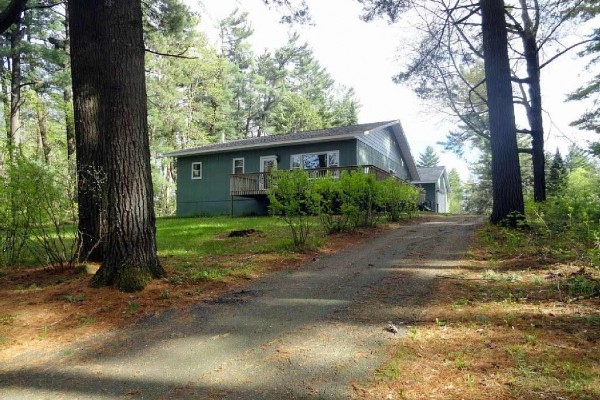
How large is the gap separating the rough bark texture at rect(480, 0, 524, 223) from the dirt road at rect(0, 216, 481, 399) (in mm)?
4940

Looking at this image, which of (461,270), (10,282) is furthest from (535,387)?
(10,282)

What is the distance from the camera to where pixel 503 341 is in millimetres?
2646

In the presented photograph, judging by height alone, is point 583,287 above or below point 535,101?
below

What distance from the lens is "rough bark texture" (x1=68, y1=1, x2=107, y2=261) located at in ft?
15.3

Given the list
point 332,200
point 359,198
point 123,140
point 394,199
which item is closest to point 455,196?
point 394,199

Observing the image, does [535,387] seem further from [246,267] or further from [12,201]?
[12,201]

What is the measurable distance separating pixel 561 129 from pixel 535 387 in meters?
12.4

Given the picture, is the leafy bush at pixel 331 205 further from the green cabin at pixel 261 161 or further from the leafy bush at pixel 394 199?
the green cabin at pixel 261 161

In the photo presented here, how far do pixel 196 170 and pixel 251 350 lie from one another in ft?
61.9

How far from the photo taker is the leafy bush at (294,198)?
6.84 metres

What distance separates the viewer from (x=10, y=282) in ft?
15.4

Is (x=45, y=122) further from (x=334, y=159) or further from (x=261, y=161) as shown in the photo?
(x=334, y=159)

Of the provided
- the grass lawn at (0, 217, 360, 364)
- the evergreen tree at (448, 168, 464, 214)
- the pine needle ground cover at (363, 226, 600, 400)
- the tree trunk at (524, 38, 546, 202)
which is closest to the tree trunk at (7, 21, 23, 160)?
the grass lawn at (0, 217, 360, 364)

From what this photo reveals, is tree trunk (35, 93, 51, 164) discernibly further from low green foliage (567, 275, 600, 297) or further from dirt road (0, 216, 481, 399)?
low green foliage (567, 275, 600, 297)
